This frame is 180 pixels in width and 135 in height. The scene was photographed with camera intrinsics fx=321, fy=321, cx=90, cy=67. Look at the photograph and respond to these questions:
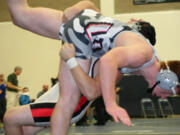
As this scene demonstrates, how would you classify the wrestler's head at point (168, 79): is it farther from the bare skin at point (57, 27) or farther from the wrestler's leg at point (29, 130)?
the wrestler's leg at point (29, 130)

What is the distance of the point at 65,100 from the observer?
2.28 m

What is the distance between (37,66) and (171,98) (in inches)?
170

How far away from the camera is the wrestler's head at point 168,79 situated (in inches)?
85.3

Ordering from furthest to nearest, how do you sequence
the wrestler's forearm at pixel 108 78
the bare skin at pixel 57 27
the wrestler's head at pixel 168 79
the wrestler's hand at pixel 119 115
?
the bare skin at pixel 57 27 → the wrestler's head at pixel 168 79 → the wrestler's forearm at pixel 108 78 → the wrestler's hand at pixel 119 115

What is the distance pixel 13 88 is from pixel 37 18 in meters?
5.49

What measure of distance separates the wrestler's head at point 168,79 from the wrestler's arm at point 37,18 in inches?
33.2

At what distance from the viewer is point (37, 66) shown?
10422 mm

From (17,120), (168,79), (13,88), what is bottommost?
(13,88)

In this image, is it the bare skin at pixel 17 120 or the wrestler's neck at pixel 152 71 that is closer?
the wrestler's neck at pixel 152 71

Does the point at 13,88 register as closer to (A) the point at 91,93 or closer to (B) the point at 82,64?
(B) the point at 82,64

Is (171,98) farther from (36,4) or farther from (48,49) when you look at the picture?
(36,4)

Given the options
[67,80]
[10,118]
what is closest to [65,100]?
[67,80]

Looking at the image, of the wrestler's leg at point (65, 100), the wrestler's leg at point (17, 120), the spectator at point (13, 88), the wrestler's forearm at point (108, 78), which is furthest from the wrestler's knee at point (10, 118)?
the spectator at point (13, 88)

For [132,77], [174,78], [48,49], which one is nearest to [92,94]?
[174,78]
